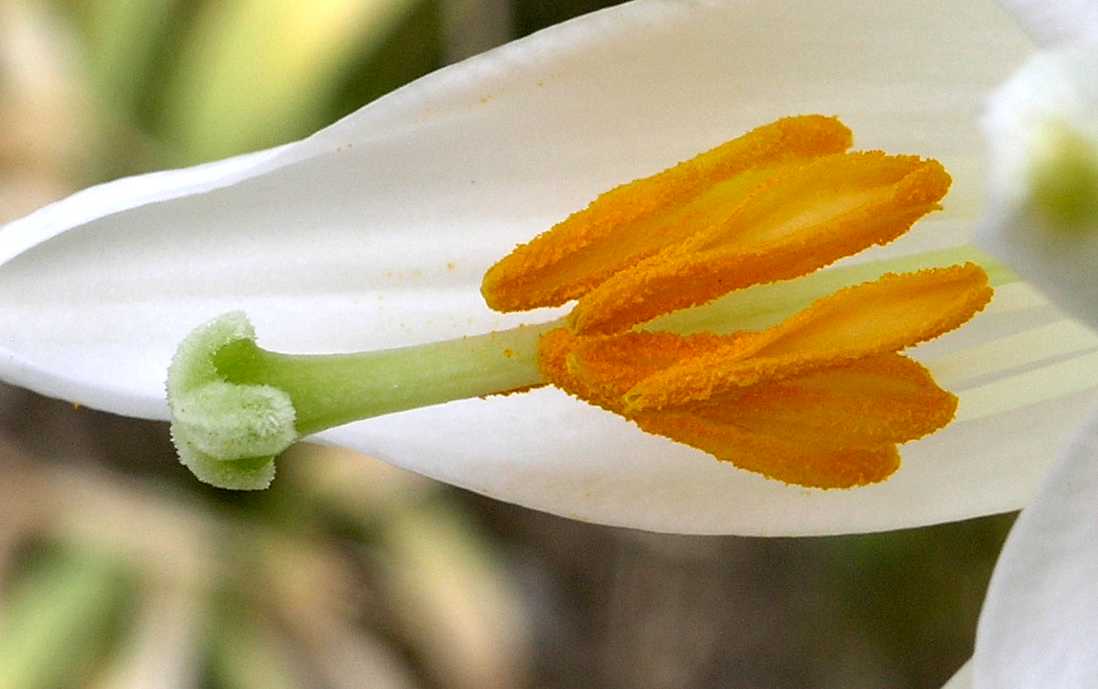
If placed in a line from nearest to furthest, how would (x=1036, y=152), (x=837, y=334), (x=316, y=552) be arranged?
1. (x=1036, y=152)
2. (x=837, y=334)
3. (x=316, y=552)

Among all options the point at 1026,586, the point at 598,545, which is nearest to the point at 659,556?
the point at 598,545

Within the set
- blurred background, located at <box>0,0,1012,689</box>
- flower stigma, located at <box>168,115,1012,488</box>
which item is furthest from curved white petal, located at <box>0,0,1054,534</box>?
blurred background, located at <box>0,0,1012,689</box>

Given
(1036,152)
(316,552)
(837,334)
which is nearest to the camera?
(1036,152)

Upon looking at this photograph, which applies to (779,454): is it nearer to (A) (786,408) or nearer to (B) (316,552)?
(A) (786,408)

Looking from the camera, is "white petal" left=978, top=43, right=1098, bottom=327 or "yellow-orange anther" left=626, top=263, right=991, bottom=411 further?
"yellow-orange anther" left=626, top=263, right=991, bottom=411

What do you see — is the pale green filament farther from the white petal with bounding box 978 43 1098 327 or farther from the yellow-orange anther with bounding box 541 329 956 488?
the white petal with bounding box 978 43 1098 327

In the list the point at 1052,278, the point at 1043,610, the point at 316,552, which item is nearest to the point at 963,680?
the point at 1043,610
